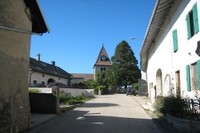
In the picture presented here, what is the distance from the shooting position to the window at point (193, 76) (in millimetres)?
12231

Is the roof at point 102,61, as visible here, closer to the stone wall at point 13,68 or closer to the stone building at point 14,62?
the stone building at point 14,62

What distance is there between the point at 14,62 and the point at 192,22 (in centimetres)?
888

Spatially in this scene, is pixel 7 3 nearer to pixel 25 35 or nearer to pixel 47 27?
pixel 25 35

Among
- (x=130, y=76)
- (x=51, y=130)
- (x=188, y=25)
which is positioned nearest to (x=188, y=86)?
(x=188, y=25)

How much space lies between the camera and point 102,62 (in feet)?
300

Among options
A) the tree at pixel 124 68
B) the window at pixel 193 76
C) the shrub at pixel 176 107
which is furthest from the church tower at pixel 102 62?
the shrub at pixel 176 107

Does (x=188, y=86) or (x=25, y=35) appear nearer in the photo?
(x=25, y=35)

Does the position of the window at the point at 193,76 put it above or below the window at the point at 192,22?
below

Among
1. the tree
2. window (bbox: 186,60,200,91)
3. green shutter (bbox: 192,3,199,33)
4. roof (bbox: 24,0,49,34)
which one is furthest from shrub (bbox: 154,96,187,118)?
the tree

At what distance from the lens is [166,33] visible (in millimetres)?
18672

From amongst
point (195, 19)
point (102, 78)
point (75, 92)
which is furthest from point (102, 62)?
point (195, 19)

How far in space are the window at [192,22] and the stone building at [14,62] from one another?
23.4 feet

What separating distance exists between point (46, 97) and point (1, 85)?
25.8 feet

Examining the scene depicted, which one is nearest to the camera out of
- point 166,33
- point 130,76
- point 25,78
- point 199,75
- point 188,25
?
point 25,78
